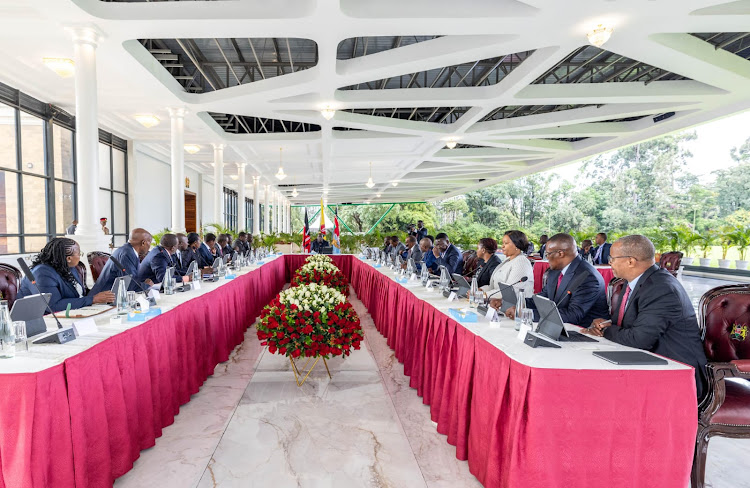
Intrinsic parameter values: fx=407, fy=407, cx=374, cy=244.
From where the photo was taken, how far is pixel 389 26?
410 centimetres

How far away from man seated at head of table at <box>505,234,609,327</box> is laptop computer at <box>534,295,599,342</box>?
403 mm

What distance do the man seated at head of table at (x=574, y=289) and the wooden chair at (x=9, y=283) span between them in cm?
322

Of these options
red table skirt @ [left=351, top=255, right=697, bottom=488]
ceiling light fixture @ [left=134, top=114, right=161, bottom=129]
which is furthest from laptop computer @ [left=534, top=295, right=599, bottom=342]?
ceiling light fixture @ [left=134, top=114, right=161, bottom=129]

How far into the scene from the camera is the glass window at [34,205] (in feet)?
20.2

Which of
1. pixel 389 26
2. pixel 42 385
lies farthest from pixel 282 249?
pixel 42 385

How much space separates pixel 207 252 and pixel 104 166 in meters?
4.35

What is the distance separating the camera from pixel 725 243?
29.3 ft

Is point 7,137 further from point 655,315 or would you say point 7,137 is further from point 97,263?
point 655,315

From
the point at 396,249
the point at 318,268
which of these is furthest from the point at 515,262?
the point at 396,249

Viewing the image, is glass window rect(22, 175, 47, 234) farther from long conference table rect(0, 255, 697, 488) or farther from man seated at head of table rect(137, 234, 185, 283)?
long conference table rect(0, 255, 697, 488)

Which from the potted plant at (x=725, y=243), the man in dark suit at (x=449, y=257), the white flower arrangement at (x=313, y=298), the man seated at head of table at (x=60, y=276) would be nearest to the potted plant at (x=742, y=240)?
the potted plant at (x=725, y=243)

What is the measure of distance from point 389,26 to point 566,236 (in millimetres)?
2811

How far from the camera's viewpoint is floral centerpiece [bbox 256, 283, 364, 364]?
2.98 meters

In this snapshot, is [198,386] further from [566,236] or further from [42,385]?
[566,236]
